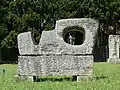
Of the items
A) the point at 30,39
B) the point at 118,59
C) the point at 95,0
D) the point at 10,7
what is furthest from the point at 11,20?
the point at 30,39

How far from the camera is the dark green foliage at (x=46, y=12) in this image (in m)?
40.2

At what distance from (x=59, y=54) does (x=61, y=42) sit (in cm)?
51

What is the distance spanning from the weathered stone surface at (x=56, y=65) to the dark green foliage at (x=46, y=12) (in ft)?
82.6

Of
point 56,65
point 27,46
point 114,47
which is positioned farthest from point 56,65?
point 114,47

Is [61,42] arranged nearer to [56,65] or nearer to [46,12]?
[56,65]

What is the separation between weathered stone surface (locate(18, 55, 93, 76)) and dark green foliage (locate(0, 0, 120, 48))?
82.6 feet

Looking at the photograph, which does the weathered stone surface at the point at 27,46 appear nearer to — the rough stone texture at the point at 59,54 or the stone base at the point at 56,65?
the rough stone texture at the point at 59,54

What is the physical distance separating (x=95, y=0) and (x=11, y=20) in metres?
10.3

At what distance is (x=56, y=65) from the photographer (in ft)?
47.6

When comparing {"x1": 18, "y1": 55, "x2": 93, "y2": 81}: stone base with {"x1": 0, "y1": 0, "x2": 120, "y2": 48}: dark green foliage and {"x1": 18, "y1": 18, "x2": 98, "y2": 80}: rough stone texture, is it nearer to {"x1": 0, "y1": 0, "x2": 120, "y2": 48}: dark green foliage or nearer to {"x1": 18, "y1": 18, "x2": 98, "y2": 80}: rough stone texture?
{"x1": 18, "y1": 18, "x2": 98, "y2": 80}: rough stone texture

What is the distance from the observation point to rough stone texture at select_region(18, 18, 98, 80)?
14.3 m

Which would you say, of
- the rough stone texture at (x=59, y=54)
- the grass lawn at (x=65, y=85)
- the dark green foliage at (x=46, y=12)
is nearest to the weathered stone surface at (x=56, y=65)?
the rough stone texture at (x=59, y=54)

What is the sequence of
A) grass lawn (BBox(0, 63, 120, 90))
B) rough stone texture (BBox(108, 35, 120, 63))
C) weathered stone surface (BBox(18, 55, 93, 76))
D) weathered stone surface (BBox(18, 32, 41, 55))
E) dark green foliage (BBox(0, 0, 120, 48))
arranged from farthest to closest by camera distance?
dark green foliage (BBox(0, 0, 120, 48)) < rough stone texture (BBox(108, 35, 120, 63)) < weathered stone surface (BBox(18, 32, 41, 55)) < weathered stone surface (BBox(18, 55, 93, 76)) < grass lawn (BBox(0, 63, 120, 90))

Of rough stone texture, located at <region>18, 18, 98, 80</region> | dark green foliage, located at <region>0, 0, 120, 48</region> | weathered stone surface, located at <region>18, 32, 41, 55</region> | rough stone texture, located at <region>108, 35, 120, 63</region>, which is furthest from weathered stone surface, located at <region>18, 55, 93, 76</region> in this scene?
dark green foliage, located at <region>0, 0, 120, 48</region>
